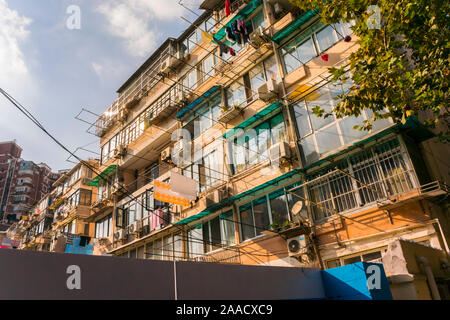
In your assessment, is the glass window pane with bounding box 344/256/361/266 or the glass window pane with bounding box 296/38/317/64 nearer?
the glass window pane with bounding box 344/256/361/266

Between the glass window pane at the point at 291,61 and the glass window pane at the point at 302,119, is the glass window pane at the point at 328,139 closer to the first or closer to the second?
the glass window pane at the point at 302,119

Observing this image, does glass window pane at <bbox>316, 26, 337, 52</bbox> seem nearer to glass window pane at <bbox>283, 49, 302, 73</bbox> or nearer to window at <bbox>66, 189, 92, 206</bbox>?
glass window pane at <bbox>283, 49, 302, 73</bbox>

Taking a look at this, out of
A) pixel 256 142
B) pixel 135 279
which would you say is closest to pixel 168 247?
pixel 256 142

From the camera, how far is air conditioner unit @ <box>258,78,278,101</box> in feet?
50.4

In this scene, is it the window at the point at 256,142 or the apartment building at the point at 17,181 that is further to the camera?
the apartment building at the point at 17,181

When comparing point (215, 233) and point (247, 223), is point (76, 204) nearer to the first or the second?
point (215, 233)

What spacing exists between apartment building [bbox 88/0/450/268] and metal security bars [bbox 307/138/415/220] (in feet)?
0.13

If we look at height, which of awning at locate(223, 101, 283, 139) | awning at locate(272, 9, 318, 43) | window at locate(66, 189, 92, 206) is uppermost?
awning at locate(272, 9, 318, 43)

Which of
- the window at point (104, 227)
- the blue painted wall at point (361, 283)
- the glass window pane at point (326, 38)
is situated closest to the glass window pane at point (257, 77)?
the glass window pane at point (326, 38)

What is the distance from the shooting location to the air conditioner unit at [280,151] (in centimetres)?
1373

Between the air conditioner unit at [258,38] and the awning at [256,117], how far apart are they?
11.9 ft

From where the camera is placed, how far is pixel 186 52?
2331 centimetres

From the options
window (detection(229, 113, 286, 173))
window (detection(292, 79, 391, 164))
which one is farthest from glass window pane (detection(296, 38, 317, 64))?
window (detection(229, 113, 286, 173))
